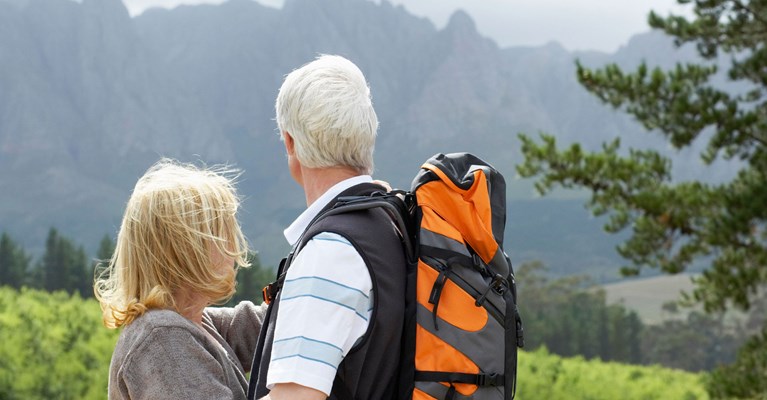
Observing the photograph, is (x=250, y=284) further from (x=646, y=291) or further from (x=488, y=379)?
Answer: (x=646, y=291)

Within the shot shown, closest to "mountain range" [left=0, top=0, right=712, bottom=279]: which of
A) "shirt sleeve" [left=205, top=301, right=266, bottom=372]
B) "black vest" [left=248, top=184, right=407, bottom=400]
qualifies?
"shirt sleeve" [left=205, top=301, right=266, bottom=372]

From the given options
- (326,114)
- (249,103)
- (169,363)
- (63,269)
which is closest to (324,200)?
(326,114)

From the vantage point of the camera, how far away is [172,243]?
199 cm

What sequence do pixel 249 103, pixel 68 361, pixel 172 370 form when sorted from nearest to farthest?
1. pixel 172 370
2. pixel 68 361
3. pixel 249 103

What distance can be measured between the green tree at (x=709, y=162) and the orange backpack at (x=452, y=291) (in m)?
6.56

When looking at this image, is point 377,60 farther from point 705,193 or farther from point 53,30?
point 705,193

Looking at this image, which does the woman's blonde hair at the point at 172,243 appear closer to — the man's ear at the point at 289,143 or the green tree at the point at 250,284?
the man's ear at the point at 289,143

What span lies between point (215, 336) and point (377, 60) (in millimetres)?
148098

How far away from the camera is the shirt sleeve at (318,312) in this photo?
1.66 meters

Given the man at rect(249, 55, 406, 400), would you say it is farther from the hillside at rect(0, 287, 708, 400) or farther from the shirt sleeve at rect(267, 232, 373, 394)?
the hillside at rect(0, 287, 708, 400)

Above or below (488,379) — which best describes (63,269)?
above

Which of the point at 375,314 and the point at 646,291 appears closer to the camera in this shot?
the point at 375,314

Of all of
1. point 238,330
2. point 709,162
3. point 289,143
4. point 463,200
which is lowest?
point 238,330

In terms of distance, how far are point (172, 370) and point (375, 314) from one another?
491 millimetres
